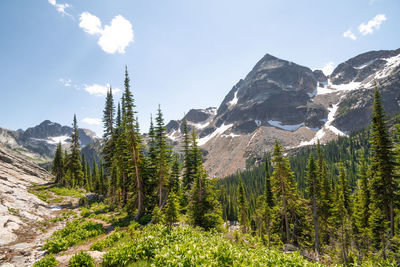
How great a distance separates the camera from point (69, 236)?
538 inches

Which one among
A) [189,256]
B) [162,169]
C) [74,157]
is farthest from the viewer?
[74,157]

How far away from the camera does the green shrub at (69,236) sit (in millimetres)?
11633

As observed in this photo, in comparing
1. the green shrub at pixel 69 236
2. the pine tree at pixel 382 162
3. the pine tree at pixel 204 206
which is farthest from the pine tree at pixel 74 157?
the pine tree at pixel 382 162

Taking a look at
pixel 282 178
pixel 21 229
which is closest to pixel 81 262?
pixel 21 229

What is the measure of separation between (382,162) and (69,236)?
34.1 meters

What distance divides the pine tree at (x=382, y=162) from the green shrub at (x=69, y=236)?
107 ft

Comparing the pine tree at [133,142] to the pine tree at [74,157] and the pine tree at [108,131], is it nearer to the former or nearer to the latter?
the pine tree at [108,131]

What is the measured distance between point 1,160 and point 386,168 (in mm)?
64567

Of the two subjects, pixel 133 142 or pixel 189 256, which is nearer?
pixel 189 256

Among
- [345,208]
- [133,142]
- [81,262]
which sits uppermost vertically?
[133,142]

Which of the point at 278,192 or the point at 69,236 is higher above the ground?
the point at 69,236

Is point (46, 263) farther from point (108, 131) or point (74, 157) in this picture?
point (74, 157)

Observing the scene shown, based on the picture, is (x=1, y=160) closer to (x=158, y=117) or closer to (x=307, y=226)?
(x=158, y=117)

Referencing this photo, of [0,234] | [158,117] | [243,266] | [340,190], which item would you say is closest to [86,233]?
[0,234]
